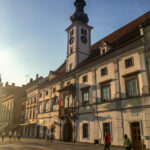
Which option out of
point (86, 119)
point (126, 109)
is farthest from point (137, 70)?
point (86, 119)

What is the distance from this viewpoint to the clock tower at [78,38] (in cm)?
3291

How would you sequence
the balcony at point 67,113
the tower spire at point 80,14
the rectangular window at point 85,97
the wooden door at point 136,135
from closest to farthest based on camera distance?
the wooden door at point 136,135, the rectangular window at point 85,97, the balcony at point 67,113, the tower spire at point 80,14

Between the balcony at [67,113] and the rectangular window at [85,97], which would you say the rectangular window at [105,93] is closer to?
the rectangular window at [85,97]

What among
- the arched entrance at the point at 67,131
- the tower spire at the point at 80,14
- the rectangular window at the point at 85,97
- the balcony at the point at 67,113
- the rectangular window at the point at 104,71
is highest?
the tower spire at the point at 80,14

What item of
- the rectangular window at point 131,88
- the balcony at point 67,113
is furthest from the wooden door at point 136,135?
the balcony at point 67,113

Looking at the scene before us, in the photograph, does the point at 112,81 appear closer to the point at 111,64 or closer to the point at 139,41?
the point at 111,64

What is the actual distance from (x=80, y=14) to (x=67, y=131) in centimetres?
2330

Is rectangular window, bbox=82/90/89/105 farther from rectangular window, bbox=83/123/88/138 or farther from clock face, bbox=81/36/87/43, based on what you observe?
clock face, bbox=81/36/87/43

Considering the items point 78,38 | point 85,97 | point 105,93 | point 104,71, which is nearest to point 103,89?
point 105,93

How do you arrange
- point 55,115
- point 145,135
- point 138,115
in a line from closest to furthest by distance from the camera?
1. point 145,135
2. point 138,115
3. point 55,115

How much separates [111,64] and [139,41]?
16.3 ft

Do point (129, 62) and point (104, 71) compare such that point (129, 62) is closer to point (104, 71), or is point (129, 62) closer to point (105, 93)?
point (104, 71)

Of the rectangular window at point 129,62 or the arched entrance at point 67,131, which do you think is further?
the arched entrance at point 67,131

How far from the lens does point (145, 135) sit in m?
17.9
